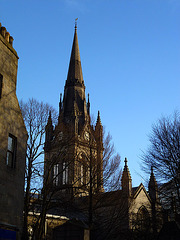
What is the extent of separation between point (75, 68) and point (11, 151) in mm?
47889

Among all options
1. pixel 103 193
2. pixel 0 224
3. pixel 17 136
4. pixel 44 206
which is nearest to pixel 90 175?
pixel 103 193

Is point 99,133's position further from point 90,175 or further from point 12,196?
point 12,196

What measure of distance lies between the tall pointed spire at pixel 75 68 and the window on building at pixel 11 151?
45232 millimetres

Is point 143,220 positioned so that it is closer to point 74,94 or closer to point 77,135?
point 77,135

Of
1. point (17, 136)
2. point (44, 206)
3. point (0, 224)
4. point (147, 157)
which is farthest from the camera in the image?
point (147, 157)

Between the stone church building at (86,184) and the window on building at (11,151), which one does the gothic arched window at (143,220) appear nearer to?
the stone church building at (86,184)

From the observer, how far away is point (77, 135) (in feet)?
171

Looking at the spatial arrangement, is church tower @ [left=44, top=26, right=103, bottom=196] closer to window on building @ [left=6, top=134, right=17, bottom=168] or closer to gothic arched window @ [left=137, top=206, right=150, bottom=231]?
window on building @ [left=6, top=134, right=17, bottom=168]

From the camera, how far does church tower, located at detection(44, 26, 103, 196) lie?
24.8 meters

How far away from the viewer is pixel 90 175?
985 inches

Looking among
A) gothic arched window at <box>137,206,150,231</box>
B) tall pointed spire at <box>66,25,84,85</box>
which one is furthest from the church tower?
gothic arched window at <box>137,206,150,231</box>

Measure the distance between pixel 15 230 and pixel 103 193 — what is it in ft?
36.3

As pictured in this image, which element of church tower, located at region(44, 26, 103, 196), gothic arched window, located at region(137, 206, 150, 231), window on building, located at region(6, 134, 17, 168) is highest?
church tower, located at region(44, 26, 103, 196)

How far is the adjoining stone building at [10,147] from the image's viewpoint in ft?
49.8
